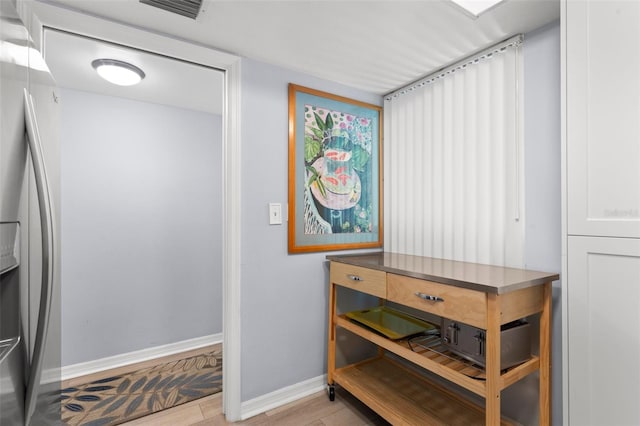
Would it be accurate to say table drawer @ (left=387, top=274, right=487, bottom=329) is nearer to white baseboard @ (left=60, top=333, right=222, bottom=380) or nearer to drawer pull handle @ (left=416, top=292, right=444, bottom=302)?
drawer pull handle @ (left=416, top=292, right=444, bottom=302)

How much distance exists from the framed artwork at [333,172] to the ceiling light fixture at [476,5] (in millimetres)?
989

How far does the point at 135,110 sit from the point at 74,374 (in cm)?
211

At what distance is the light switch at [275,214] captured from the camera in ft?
6.66

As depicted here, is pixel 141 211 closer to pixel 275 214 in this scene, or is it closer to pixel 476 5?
pixel 275 214

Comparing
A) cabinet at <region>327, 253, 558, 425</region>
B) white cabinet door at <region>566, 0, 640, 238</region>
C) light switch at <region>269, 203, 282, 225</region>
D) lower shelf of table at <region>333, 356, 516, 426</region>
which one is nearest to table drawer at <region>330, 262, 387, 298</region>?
cabinet at <region>327, 253, 558, 425</region>

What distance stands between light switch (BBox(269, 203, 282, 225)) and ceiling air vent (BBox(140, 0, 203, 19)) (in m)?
1.07

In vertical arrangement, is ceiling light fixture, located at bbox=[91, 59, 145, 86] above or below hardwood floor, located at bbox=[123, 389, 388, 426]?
above

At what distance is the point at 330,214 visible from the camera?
7.41ft

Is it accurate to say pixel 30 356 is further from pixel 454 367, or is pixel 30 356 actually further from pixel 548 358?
pixel 548 358

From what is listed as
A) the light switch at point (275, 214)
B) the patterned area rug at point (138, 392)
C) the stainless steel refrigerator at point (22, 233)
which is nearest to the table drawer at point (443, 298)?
the light switch at point (275, 214)

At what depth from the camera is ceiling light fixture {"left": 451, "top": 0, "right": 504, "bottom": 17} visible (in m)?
1.43

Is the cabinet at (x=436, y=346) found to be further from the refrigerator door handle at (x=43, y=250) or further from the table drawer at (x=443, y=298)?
the refrigerator door handle at (x=43, y=250)

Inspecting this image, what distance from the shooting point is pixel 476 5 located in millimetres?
1465

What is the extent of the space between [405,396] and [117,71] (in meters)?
2.64
